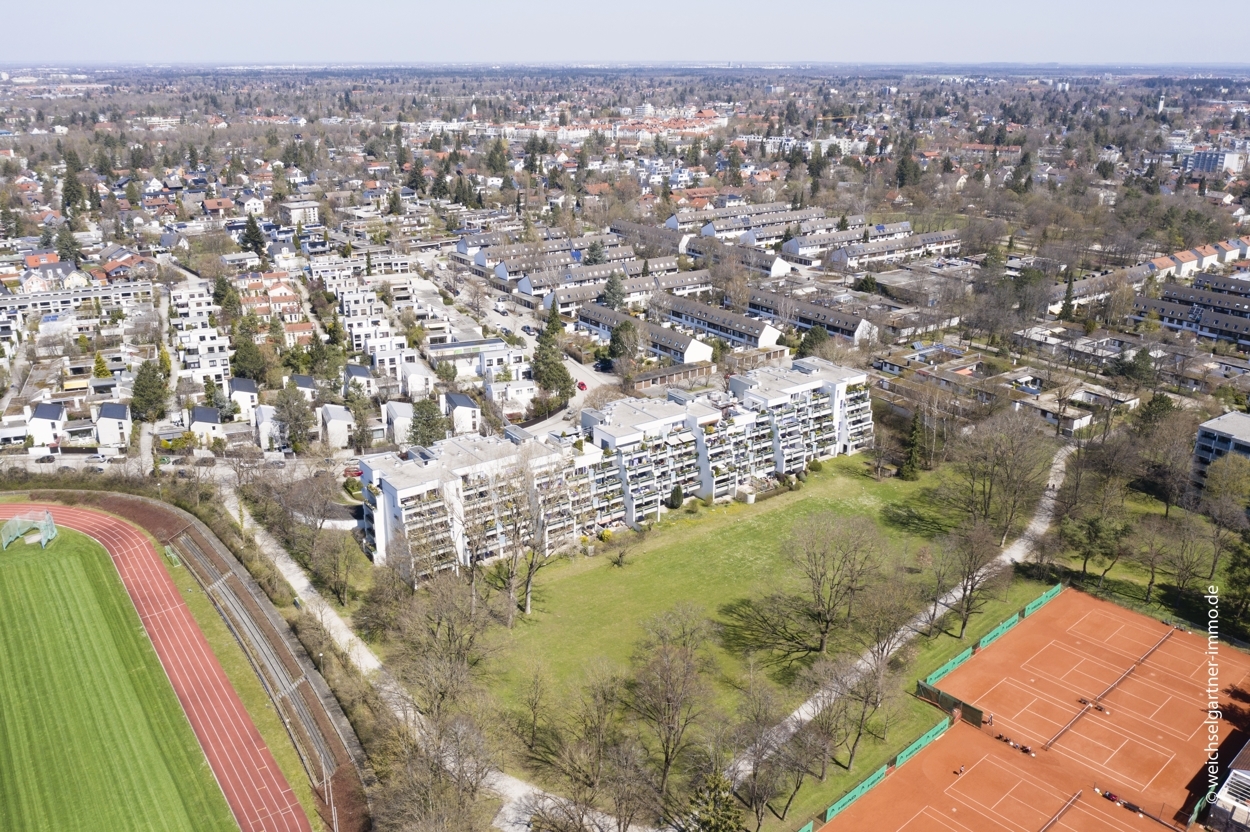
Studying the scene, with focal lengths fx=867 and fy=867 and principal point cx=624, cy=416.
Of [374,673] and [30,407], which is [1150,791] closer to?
[374,673]

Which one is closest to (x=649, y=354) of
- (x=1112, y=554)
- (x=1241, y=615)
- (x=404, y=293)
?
(x=404, y=293)

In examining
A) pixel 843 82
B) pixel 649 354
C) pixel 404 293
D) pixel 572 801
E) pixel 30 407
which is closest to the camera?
pixel 572 801

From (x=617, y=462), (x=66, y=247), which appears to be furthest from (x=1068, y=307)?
Result: (x=66, y=247)

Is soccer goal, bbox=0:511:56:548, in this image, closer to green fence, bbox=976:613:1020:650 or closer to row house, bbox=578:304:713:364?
row house, bbox=578:304:713:364

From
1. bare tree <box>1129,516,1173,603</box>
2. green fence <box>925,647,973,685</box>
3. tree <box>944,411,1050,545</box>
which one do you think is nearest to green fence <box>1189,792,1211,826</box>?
green fence <box>925,647,973,685</box>

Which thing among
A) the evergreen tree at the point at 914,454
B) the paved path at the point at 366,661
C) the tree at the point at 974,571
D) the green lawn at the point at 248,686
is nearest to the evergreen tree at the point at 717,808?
the paved path at the point at 366,661

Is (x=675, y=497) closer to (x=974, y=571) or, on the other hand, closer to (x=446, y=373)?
(x=974, y=571)

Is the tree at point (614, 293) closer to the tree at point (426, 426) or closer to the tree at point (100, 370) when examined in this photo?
the tree at point (426, 426)
